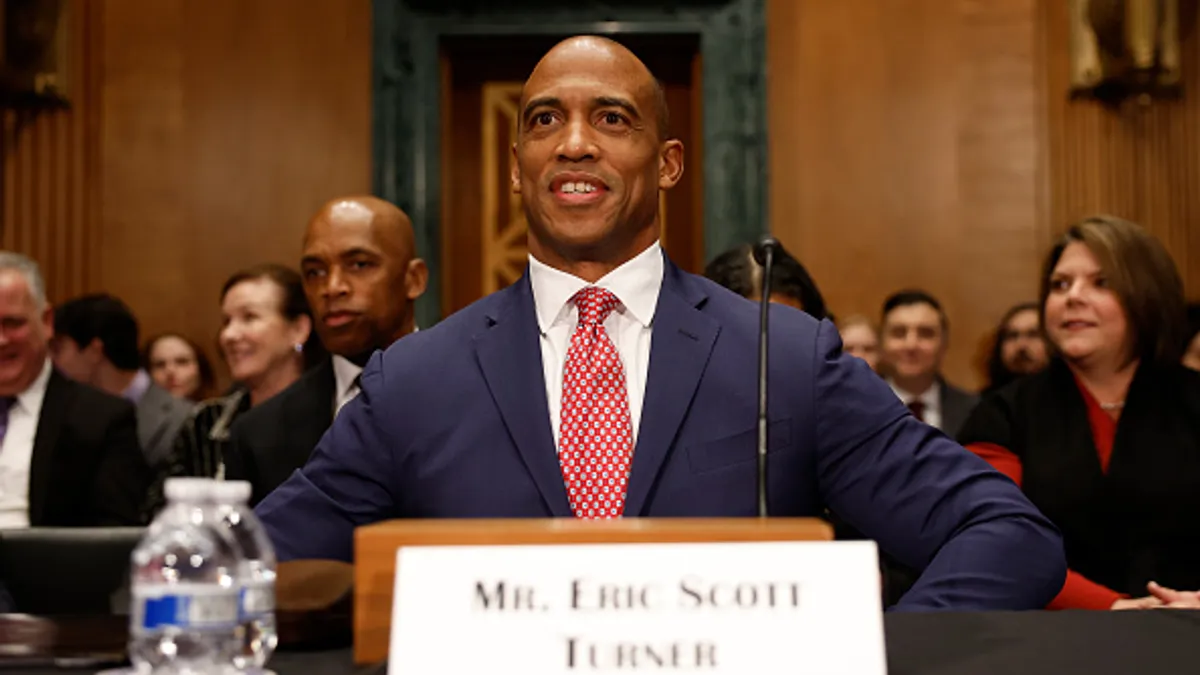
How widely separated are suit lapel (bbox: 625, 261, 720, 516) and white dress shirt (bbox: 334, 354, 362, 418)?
157cm

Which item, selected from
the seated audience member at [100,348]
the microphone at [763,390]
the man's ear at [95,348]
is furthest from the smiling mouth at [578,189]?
the man's ear at [95,348]

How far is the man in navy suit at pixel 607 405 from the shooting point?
6.01 feet

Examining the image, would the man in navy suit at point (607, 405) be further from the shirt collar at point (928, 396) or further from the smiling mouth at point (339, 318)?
the shirt collar at point (928, 396)

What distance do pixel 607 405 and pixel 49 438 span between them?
103 inches

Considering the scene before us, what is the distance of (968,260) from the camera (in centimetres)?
610

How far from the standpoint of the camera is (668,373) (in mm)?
1906

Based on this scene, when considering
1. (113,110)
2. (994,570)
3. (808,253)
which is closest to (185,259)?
(113,110)

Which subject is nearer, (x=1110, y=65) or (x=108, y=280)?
(x=1110, y=65)

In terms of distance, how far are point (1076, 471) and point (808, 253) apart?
10.4 feet

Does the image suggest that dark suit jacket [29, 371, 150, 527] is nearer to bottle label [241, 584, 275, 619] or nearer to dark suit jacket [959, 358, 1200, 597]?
dark suit jacket [959, 358, 1200, 597]

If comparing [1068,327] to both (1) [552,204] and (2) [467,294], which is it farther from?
(2) [467,294]

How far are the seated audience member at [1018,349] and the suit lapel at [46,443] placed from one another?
341cm

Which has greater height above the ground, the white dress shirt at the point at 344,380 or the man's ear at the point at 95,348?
the man's ear at the point at 95,348

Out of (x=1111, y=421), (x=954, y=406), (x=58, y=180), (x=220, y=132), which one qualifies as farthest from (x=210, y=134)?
(x=1111, y=421)
